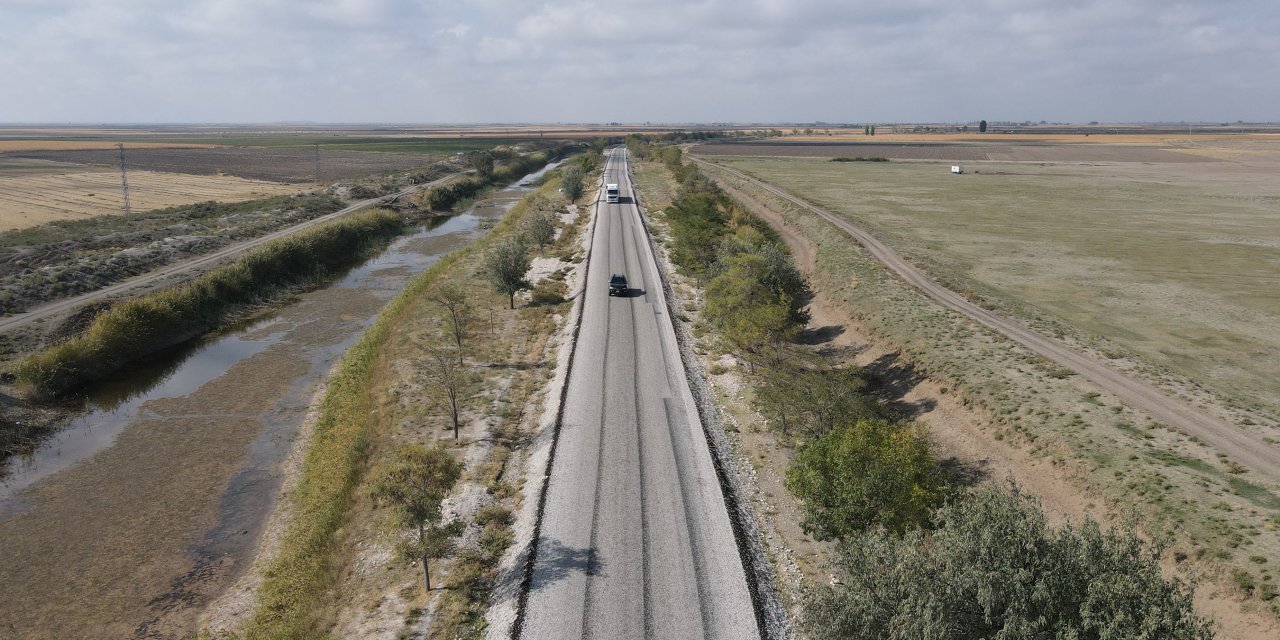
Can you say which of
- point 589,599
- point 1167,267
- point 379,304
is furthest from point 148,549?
point 1167,267

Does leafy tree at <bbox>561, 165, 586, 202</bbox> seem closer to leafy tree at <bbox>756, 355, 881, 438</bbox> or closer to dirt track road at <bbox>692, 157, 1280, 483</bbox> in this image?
dirt track road at <bbox>692, 157, 1280, 483</bbox>

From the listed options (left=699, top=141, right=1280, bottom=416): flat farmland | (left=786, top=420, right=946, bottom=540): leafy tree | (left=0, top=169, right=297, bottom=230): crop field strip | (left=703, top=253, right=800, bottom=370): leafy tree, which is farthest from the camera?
(left=0, top=169, right=297, bottom=230): crop field strip

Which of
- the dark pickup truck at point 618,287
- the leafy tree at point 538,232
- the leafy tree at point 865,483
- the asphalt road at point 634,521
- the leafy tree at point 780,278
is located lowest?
the asphalt road at point 634,521

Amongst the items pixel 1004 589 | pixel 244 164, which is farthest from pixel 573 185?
pixel 244 164

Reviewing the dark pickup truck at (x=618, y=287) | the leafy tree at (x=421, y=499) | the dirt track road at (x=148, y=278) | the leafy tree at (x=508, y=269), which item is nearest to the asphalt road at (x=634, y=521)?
the leafy tree at (x=421, y=499)

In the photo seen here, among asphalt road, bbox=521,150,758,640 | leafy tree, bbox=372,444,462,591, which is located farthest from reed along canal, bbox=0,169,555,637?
asphalt road, bbox=521,150,758,640

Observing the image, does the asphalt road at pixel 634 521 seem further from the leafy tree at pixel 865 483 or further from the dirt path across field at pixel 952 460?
the leafy tree at pixel 865 483
